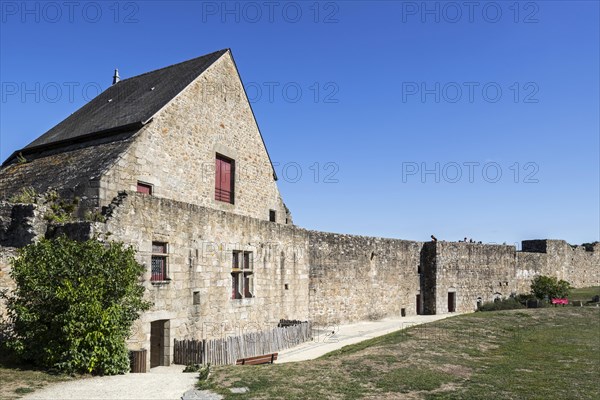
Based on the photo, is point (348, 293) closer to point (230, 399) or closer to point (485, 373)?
point (485, 373)

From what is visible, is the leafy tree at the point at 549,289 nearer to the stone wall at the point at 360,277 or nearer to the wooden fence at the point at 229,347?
the stone wall at the point at 360,277

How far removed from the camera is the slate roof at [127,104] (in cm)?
1940

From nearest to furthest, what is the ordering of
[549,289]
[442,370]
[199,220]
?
[442,370]
[199,220]
[549,289]

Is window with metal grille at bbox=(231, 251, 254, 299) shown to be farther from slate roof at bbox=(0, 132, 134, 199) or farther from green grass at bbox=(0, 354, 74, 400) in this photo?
green grass at bbox=(0, 354, 74, 400)

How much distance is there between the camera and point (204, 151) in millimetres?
21156

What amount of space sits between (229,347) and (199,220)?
3872mm

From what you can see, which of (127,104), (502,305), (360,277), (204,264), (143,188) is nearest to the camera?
(204,264)

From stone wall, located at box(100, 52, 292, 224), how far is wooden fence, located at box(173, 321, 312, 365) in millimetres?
4967

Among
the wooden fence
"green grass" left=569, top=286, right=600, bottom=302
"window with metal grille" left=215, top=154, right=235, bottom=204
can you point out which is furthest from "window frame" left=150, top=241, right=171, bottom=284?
"green grass" left=569, top=286, right=600, bottom=302

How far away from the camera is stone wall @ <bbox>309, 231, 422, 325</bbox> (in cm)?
2452

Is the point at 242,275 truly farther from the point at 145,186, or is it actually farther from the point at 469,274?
the point at 469,274

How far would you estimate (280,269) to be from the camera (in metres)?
21.0

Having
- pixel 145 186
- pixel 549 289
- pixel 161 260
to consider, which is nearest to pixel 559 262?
pixel 549 289

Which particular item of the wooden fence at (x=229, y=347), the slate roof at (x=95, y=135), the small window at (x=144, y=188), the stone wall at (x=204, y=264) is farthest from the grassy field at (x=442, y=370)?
the slate roof at (x=95, y=135)
